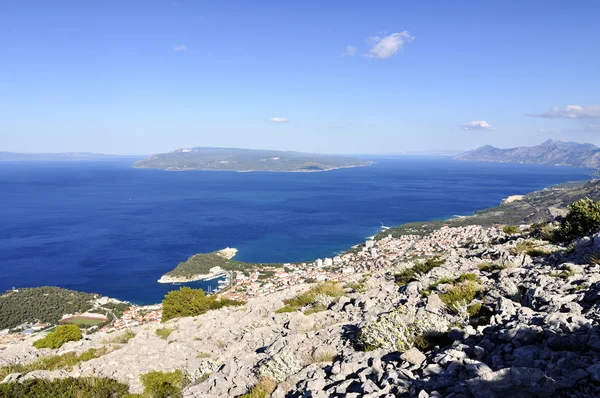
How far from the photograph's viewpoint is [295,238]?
94562 millimetres

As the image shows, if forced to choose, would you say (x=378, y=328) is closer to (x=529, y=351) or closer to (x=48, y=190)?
(x=529, y=351)

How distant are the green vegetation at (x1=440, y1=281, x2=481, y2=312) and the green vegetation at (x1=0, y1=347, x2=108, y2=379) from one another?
1245cm

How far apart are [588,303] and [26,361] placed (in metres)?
18.3

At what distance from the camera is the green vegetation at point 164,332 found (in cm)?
1503

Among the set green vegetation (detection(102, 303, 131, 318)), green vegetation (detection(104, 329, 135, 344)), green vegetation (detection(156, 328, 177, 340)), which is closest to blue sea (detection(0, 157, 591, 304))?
green vegetation (detection(102, 303, 131, 318))

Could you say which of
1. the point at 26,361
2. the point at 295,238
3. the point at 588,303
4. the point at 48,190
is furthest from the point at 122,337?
Answer: the point at 48,190

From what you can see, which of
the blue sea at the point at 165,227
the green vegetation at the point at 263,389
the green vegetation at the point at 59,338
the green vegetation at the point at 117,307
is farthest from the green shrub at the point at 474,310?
the blue sea at the point at 165,227

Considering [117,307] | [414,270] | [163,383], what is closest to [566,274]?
[414,270]

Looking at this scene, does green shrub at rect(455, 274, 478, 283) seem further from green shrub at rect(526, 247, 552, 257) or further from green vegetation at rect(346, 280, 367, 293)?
green vegetation at rect(346, 280, 367, 293)

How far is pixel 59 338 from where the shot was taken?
1534 centimetres

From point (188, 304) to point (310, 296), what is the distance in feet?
24.7

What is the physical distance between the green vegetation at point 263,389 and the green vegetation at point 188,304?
12.6 meters

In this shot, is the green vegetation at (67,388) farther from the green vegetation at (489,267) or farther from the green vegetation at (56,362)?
the green vegetation at (489,267)

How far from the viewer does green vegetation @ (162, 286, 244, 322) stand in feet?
65.1
